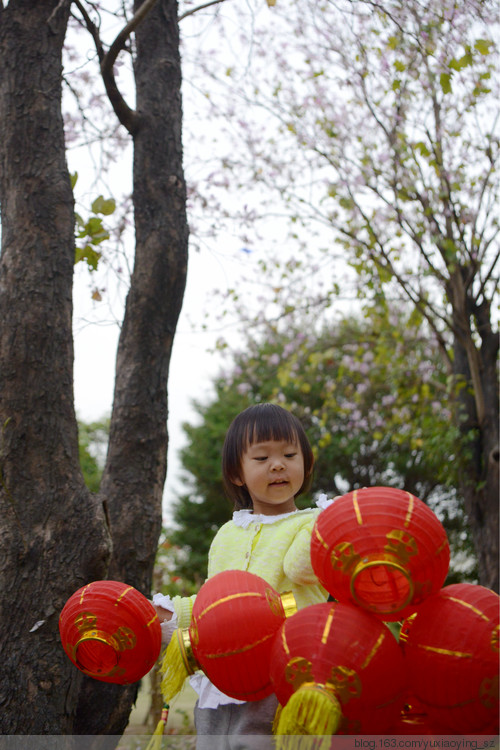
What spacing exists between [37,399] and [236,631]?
103cm

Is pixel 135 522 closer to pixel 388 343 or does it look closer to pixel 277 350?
pixel 388 343

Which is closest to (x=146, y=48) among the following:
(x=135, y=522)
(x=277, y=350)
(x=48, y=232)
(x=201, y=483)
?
(x=48, y=232)

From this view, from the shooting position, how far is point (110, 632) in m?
1.58

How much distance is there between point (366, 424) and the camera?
1181cm

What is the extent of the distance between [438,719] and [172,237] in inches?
80.3

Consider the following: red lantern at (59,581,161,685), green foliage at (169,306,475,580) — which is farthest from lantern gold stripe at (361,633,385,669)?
green foliage at (169,306,475,580)

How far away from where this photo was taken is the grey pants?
168 cm

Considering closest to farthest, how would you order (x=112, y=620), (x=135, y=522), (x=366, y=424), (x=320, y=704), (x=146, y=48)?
(x=320, y=704)
(x=112, y=620)
(x=135, y=522)
(x=146, y=48)
(x=366, y=424)

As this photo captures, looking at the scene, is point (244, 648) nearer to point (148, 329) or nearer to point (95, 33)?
point (148, 329)

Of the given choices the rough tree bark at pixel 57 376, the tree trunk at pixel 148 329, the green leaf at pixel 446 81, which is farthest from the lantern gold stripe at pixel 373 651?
the green leaf at pixel 446 81

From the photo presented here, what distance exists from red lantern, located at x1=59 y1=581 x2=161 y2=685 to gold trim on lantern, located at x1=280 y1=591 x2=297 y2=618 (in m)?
0.33

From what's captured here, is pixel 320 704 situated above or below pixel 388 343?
below

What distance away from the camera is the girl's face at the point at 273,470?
6.39 feet

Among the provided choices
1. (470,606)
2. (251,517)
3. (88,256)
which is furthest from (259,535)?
(88,256)
